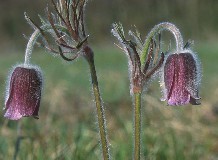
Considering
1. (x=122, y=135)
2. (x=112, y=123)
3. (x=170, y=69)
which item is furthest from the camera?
(x=112, y=123)

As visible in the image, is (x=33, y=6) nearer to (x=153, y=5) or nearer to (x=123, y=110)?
(x=153, y=5)

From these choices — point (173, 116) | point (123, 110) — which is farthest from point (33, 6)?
point (173, 116)

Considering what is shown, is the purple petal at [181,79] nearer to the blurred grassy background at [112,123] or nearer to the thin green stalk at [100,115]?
the thin green stalk at [100,115]

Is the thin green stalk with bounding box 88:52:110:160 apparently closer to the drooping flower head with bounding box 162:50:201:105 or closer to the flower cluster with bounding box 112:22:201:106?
the flower cluster with bounding box 112:22:201:106

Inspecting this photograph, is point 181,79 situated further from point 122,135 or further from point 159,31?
point 122,135

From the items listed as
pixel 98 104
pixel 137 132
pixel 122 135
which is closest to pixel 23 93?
pixel 98 104

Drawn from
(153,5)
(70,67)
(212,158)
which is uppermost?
(153,5)
